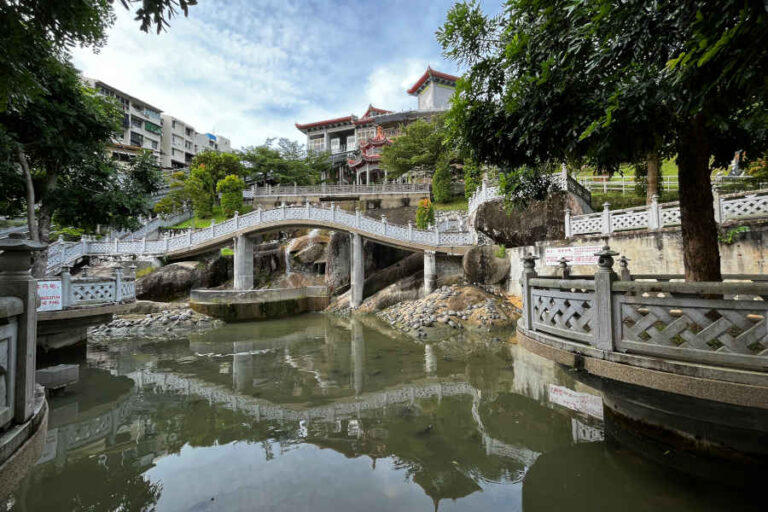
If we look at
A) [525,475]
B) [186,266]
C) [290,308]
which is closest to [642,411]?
[525,475]

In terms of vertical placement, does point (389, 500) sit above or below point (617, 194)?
below

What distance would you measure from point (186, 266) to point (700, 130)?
2160cm

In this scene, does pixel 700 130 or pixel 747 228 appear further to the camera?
pixel 747 228

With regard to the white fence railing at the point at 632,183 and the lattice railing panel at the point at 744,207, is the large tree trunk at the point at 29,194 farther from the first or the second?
the white fence railing at the point at 632,183

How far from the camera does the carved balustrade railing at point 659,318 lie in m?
2.73

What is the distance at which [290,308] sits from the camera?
17.5 metres

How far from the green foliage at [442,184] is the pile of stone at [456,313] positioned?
13491mm

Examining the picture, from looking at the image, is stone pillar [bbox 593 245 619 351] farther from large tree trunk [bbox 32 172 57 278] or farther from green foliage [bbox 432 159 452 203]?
green foliage [bbox 432 159 452 203]

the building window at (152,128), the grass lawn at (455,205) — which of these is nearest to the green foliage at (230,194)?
the grass lawn at (455,205)

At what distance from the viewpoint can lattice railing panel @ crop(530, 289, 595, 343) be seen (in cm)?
379

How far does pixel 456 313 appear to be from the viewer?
40.7 feet

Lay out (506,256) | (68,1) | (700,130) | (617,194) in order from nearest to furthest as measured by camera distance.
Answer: (68,1) < (700,130) < (506,256) < (617,194)

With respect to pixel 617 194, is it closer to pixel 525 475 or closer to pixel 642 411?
pixel 642 411

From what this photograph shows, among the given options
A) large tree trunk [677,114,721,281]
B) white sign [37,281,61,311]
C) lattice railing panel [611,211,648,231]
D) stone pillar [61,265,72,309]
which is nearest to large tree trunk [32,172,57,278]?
stone pillar [61,265,72,309]
